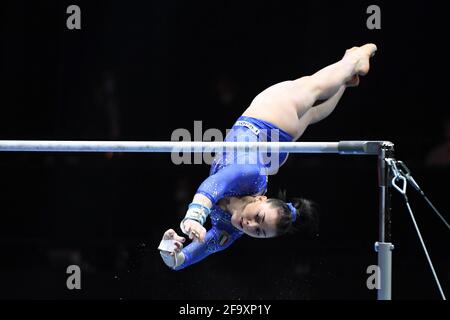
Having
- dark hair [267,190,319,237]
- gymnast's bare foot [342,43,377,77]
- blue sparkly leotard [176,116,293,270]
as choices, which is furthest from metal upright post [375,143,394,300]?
gymnast's bare foot [342,43,377,77]

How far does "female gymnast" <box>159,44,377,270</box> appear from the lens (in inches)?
109

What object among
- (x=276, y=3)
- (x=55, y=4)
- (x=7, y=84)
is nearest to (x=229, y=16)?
(x=276, y=3)

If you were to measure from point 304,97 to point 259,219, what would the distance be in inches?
32.1

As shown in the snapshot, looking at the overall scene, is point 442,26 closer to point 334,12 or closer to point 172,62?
point 334,12

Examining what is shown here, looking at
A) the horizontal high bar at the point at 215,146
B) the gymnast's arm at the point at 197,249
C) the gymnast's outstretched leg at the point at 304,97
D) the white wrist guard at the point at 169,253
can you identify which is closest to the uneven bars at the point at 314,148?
the horizontal high bar at the point at 215,146

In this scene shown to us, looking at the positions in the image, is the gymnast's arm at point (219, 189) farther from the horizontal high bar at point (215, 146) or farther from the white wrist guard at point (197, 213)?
the horizontal high bar at point (215, 146)

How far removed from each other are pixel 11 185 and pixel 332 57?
219 cm

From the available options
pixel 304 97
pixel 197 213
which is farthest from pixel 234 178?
pixel 304 97

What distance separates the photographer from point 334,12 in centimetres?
459

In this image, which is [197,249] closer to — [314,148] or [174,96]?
[314,148]

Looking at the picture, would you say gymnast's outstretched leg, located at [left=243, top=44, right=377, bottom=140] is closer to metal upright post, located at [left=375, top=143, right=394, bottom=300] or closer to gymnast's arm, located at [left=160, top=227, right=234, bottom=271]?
gymnast's arm, located at [left=160, top=227, right=234, bottom=271]

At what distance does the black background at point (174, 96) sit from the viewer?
15.0ft

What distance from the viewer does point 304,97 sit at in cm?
348

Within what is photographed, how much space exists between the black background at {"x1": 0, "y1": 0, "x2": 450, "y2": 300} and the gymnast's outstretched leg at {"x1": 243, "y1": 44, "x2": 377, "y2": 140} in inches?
37.3
